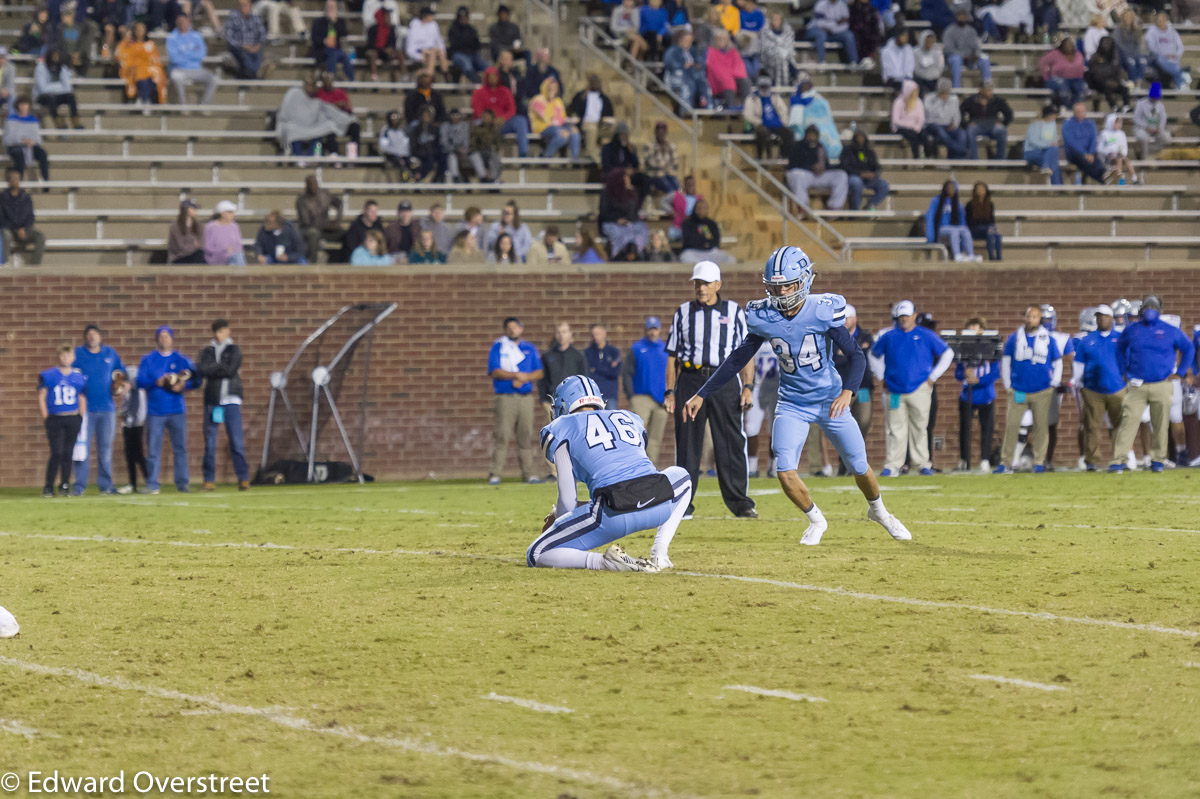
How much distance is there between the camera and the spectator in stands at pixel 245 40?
969 inches

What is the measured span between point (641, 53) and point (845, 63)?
392cm

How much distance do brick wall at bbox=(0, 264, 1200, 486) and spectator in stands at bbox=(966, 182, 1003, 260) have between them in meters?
0.68

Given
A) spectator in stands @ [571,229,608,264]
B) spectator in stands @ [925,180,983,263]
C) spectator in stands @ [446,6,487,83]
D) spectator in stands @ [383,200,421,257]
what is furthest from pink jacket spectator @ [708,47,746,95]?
spectator in stands @ [383,200,421,257]

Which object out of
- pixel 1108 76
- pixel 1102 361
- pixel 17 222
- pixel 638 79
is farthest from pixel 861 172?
pixel 17 222

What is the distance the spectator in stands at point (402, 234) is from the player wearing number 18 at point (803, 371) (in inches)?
455

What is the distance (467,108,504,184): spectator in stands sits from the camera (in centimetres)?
2364

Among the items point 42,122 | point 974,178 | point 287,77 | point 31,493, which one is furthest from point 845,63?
point 31,493

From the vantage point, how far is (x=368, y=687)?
6605 millimetres

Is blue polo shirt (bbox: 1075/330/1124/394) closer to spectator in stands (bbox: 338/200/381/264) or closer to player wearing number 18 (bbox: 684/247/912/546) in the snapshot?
spectator in stands (bbox: 338/200/381/264)

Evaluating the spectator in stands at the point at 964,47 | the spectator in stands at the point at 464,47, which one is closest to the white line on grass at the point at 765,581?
the spectator in stands at the point at 464,47

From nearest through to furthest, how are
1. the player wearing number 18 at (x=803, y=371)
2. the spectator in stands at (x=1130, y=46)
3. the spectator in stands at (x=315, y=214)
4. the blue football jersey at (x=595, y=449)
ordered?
1. the blue football jersey at (x=595, y=449)
2. the player wearing number 18 at (x=803, y=371)
3. the spectator in stands at (x=315, y=214)
4. the spectator in stands at (x=1130, y=46)

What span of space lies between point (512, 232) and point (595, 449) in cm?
1318

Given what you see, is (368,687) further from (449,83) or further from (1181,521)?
(449,83)

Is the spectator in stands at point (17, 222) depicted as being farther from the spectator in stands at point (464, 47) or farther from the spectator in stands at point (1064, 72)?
the spectator in stands at point (1064, 72)
